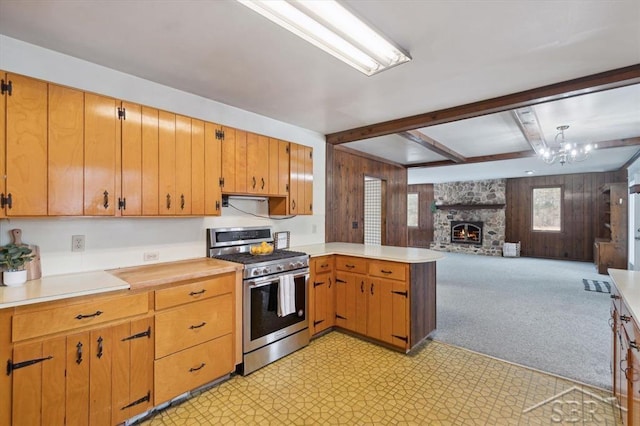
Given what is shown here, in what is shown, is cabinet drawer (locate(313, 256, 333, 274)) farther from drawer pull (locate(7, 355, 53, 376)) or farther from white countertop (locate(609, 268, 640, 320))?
white countertop (locate(609, 268, 640, 320))

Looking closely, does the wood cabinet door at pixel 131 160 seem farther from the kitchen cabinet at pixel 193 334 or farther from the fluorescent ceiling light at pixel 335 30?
the fluorescent ceiling light at pixel 335 30

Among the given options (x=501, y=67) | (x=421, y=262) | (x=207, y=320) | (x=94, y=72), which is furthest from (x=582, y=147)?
(x=94, y=72)

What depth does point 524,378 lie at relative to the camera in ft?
8.35

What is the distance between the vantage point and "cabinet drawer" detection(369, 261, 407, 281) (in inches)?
116

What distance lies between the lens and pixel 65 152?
194 cm

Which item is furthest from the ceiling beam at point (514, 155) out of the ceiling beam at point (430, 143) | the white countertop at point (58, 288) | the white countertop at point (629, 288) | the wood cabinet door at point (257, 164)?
the white countertop at point (58, 288)

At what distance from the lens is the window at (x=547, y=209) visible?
8.80 m

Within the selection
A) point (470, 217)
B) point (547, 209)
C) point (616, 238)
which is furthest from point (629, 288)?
point (470, 217)

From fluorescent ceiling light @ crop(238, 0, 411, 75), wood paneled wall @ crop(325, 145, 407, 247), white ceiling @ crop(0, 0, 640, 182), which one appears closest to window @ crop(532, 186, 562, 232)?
wood paneled wall @ crop(325, 145, 407, 247)

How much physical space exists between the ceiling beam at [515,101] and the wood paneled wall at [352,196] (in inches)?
32.0

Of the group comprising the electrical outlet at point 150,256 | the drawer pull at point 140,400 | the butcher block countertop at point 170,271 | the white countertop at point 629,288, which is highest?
the electrical outlet at point 150,256

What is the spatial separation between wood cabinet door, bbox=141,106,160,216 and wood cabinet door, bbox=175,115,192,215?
0.16 m

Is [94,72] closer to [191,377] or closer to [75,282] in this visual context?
[75,282]

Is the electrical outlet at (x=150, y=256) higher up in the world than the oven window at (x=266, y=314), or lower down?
higher up
